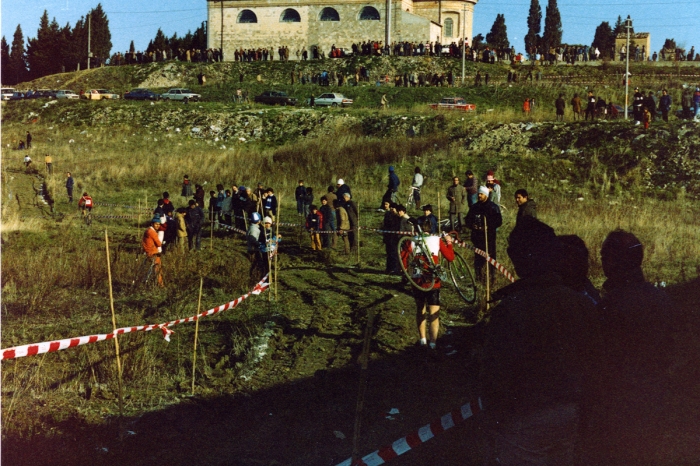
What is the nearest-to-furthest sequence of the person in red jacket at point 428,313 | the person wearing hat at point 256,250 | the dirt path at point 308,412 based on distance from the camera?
the dirt path at point 308,412 → the person in red jacket at point 428,313 → the person wearing hat at point 256,250

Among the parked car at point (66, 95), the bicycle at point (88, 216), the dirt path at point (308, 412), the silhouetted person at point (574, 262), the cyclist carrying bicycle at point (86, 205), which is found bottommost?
the dirt path at point (308, 412)

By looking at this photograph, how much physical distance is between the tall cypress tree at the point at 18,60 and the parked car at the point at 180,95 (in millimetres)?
32300

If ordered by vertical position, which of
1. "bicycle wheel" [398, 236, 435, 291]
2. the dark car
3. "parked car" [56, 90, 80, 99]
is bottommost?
"bicycle wheel" [398, 236, 435, 291]

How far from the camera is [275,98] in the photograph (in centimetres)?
4912

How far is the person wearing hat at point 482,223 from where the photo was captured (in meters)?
13.2

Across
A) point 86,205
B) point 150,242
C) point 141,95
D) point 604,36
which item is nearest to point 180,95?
point 141,95

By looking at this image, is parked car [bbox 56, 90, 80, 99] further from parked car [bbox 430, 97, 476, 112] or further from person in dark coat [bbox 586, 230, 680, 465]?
person in dark coat [bbox 586, 230, 680, 465]

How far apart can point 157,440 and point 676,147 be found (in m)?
25.9

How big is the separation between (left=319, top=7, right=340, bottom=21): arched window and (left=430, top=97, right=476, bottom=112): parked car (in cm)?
2383

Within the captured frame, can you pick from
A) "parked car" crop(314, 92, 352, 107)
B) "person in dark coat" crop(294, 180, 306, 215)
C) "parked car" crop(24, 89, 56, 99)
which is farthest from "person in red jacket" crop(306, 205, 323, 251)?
"parked car" crop(24, 89, 56, 99)

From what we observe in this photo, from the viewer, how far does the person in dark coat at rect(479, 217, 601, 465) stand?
3984 mm

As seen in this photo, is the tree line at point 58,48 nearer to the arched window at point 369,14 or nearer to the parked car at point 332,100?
the arched window at point 369,14

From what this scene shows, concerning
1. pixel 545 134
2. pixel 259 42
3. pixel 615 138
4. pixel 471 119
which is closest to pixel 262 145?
pixel 471 119

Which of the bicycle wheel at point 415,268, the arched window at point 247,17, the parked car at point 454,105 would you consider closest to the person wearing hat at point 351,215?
the bicycle wheel at point 415,268
